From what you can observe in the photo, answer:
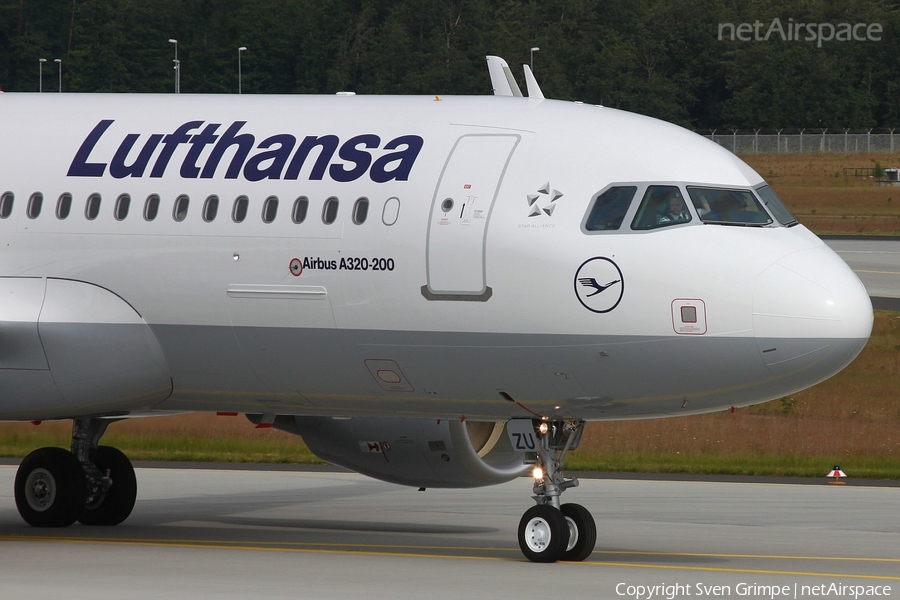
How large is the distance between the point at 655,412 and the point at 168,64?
94603 mm

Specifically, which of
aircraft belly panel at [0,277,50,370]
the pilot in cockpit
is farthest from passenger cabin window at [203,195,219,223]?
the pilot in cockpit

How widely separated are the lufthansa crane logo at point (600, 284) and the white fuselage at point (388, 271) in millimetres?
26

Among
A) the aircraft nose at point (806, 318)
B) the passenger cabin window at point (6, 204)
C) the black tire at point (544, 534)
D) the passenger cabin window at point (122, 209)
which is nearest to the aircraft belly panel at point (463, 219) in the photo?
the black tire at point (544, 534)

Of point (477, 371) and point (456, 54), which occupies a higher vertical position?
point (456, 54)

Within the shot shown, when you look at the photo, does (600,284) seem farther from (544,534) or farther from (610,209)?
(544,534)

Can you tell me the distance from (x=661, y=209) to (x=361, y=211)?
3255 mm

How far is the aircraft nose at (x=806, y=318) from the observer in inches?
632

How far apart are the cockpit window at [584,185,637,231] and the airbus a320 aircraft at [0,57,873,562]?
2 cm

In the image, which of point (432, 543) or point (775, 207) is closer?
point (775, 207)

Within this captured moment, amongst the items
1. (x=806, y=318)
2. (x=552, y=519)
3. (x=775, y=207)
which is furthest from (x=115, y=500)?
(x=806, y=318)

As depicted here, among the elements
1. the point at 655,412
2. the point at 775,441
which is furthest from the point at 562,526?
the point at 775,441

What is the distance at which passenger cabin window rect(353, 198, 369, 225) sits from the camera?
17.7 m

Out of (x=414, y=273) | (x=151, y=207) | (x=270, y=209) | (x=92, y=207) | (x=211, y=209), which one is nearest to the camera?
(x=414, y=273)

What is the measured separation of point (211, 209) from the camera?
18438 mm
